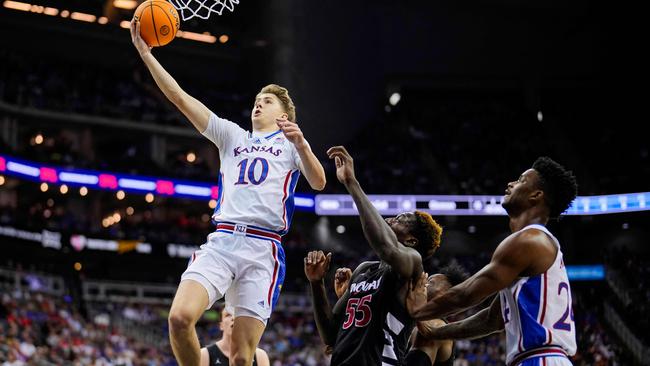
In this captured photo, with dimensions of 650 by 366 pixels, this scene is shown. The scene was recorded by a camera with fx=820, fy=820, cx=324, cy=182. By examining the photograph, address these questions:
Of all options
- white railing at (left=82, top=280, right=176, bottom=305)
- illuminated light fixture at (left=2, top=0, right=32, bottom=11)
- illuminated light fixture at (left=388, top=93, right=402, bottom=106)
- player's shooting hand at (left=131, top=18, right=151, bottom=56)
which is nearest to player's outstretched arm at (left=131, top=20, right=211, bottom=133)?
player's shooting hand at (left=131, top=18, right=151, bottom=56)

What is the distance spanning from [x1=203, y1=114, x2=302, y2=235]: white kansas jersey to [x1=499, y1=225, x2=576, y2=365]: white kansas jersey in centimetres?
195

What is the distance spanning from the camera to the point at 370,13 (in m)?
38.8

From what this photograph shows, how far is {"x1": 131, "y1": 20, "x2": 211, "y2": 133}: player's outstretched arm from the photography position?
5984 millimetres

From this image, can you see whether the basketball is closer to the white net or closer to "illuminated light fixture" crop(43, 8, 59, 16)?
the white net

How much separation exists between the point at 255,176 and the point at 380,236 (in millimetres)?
1429

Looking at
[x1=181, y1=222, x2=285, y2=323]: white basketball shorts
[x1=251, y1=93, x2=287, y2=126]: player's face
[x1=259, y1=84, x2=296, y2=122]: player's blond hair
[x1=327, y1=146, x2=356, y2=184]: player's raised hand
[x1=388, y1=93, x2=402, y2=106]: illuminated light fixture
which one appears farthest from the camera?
[x1=388, y1=93, x2=402, y2=106]: illuminated light fixture

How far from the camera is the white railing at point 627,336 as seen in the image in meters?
26.4

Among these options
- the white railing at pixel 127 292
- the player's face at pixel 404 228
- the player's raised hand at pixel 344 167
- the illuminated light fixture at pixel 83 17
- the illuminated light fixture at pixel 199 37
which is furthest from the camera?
the illuminated light fixture at pixel 199 37

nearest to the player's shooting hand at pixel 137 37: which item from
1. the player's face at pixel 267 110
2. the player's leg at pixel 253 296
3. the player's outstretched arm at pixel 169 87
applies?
the player's outstretched arm at pixel 169 87

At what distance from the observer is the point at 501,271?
4598 mm

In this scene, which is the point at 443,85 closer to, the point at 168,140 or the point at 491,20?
the point at 491,20

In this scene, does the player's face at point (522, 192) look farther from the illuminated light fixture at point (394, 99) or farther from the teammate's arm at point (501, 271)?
the illuminated light fixture at point (394, 99)

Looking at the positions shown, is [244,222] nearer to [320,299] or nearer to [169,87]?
[320,299]

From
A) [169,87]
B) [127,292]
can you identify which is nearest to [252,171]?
[169,87]
